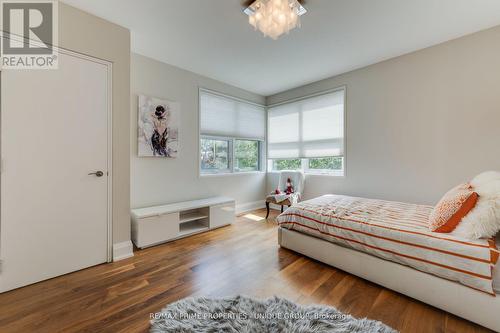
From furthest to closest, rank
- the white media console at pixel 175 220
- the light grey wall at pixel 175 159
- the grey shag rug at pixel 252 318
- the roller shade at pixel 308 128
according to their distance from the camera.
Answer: the roller shade at pixel 308 128 < the light grey wall at pixel 175 159 < the white media console at pixel 175 220 < the grey shag rug at pixel 252 318

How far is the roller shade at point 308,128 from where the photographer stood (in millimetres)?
3551

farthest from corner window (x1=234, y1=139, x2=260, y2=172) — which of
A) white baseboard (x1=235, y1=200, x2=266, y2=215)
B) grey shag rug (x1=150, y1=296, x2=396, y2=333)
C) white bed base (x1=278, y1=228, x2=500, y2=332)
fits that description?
grey shag rug (x1=150, y1=296, x2=396, y2=333)

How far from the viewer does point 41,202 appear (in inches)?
72.7

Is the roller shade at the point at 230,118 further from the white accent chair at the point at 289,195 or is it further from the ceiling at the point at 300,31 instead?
the white accent chair at the point at 289,195

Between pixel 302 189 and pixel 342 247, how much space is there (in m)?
1.90

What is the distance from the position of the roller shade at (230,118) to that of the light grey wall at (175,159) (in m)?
0.17

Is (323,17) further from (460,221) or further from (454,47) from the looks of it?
(460,221)

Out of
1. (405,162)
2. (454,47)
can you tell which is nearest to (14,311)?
(405,162)

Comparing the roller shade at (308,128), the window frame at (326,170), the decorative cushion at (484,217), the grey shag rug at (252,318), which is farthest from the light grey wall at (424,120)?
the grey shag rug at (252,318)

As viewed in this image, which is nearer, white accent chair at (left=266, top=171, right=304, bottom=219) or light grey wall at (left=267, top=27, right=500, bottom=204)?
light grey wall at (left=267, top=27, right=500, bottom=204)

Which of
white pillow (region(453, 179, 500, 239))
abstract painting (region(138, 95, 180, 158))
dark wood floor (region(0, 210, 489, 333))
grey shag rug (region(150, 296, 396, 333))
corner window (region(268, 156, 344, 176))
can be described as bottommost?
dark wood floor (region(0, 210, 489, 333))

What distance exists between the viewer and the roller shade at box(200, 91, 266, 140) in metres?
3.62

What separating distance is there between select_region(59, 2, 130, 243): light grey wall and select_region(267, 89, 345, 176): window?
294 cm

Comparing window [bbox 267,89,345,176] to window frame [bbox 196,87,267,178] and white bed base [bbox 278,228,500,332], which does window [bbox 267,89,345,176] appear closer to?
window frame [bbox 196,87,267,178]
